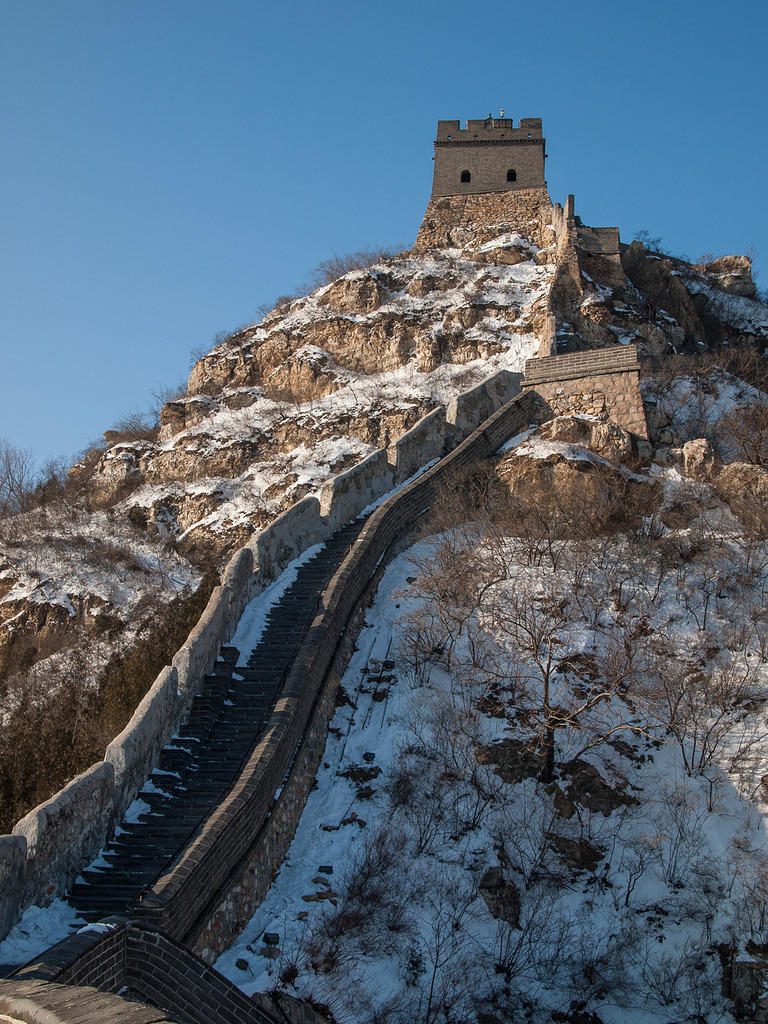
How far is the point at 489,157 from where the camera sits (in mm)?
37031

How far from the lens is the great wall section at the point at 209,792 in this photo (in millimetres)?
7000

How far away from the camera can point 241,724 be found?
1061 centimetres

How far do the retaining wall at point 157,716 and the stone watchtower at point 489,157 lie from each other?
21019 millimetres

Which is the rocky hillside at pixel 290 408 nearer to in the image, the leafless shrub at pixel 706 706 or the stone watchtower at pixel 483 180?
the stone watchtower at pixel 483 180

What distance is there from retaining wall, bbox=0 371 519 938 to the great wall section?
0.06 feet

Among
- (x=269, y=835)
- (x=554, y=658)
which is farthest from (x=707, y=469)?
(x=269, y=835)

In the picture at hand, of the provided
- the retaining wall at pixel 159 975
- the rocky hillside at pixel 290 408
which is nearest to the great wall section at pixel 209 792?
the retaining wall at pixel 159 975

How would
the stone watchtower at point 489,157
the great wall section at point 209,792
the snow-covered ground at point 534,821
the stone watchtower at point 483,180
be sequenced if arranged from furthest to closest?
the stone watchtower at point 489,157 < the stone watchtower at point 483,180 < the snow-covered ground at point 534,821 < the great wall section at point 209,792

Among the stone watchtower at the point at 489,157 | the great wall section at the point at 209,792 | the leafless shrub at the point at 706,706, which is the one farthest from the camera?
the stone watchtower at the point at 489,157

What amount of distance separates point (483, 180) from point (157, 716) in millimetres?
31592

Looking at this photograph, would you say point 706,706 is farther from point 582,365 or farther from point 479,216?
point 479,216

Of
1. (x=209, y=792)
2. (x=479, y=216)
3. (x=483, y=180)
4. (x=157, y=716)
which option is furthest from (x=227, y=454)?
(x=483, y=180)

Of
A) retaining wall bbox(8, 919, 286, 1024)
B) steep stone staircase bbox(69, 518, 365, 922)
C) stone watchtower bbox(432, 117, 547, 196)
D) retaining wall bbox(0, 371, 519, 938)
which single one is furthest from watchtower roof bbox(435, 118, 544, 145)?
retaining wall bbox(8, 919, 286, 1024)

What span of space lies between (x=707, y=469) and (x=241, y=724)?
11.1 metres
